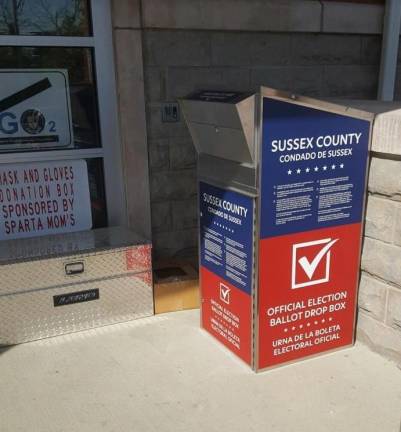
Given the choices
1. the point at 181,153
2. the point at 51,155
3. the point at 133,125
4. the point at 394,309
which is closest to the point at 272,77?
the point at 181,153

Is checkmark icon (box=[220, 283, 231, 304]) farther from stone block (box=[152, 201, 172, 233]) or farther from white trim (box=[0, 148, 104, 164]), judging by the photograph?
white trim (box=[0, 148, 104, 164])

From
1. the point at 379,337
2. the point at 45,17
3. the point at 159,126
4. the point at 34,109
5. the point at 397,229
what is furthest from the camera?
the point at 159,126

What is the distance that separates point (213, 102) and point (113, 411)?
69.1 inches

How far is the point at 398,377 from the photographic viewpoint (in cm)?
303

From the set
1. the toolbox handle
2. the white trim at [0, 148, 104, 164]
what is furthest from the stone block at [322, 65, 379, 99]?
the toolbox handle

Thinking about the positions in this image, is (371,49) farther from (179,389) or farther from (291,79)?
(179,389)

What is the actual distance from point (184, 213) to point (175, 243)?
0.28m

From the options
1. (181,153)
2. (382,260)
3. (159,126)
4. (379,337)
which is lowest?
(379,337)

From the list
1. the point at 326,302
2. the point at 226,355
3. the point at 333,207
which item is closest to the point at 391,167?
the point at 333,207

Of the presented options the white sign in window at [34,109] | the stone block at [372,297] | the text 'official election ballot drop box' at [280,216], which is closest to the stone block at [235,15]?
the white sign in window at [34,109]

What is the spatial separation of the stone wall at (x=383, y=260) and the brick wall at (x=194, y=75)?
1.74 meters

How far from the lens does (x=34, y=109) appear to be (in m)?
3.97

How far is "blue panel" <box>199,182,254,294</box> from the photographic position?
116 inches

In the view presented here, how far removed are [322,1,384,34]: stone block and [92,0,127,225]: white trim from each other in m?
2.00
